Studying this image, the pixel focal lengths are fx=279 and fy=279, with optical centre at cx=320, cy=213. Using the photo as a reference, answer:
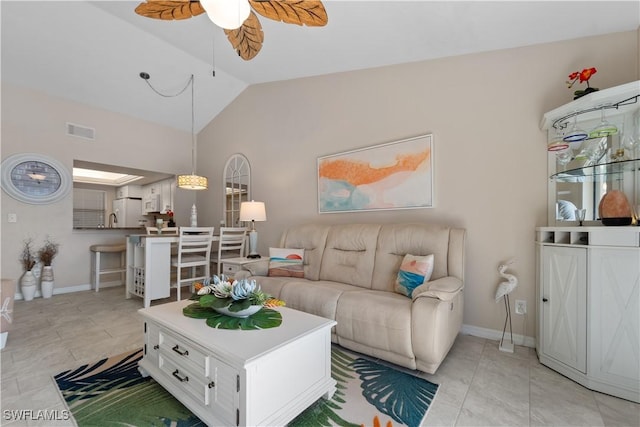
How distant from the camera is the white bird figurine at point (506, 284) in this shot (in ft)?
7.29

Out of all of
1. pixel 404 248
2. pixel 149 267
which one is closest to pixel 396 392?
pixel 404 248

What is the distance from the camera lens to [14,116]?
3676mm

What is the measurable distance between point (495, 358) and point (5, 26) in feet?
18.6

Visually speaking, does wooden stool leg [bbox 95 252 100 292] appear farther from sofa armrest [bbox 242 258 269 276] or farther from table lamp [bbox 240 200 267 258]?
sofa armrest [bbox 242 258 269 276]

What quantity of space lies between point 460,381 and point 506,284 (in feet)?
2.95

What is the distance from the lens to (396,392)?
168cm

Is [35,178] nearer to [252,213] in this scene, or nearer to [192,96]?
[192,96]

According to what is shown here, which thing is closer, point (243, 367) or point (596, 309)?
point (243, 367)

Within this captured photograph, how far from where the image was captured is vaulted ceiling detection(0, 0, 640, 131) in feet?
6.75

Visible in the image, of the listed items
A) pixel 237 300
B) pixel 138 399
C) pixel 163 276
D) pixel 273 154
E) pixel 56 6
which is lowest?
pixel 138 399

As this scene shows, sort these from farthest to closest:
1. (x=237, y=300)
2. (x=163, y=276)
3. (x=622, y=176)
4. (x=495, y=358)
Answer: (x=163, y=276)
(x=495, y=358)
(x=622, y=176)
(x=237, y=300)

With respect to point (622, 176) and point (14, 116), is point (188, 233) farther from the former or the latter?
point (622, 176)

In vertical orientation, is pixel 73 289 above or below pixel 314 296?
below

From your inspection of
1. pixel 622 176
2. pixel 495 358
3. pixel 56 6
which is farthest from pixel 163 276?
pixel 622 176
